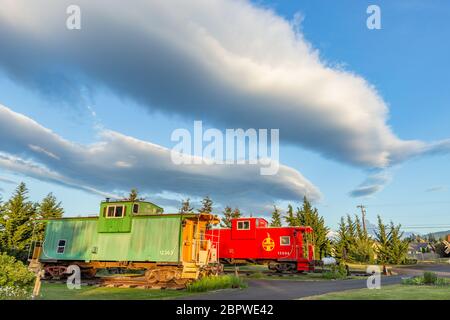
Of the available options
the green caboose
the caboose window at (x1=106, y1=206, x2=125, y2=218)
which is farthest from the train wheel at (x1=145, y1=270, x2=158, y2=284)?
the caboose window at (x1=106, y1=206, x2=125, y2=218)

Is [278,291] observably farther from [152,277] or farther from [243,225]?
[243,225]

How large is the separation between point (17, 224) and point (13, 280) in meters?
23.0

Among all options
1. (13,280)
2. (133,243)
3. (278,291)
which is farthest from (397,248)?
(13,280)

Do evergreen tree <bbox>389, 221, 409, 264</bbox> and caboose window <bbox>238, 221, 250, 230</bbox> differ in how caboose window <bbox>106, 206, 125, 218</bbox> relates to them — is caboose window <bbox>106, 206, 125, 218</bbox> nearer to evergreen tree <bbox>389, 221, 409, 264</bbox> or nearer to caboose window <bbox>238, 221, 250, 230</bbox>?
caboose window <bbox>238, 221, 250, 230</bbox>

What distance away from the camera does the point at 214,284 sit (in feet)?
54.9

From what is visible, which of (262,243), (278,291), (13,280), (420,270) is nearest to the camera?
(13,280)

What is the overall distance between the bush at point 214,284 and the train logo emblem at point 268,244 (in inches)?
443

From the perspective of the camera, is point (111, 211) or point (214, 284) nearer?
point (214, 284)

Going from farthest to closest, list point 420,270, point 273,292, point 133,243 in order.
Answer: point 420,270 < point 133,243 < point 273,292

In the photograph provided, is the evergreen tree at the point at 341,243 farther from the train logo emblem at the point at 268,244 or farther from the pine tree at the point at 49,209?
the pine tree at the point at 49,209

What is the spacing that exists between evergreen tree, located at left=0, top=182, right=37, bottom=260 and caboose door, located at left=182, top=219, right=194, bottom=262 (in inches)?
759

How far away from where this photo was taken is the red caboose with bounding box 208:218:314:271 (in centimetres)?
2800

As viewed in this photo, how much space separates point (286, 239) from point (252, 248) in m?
3.39
